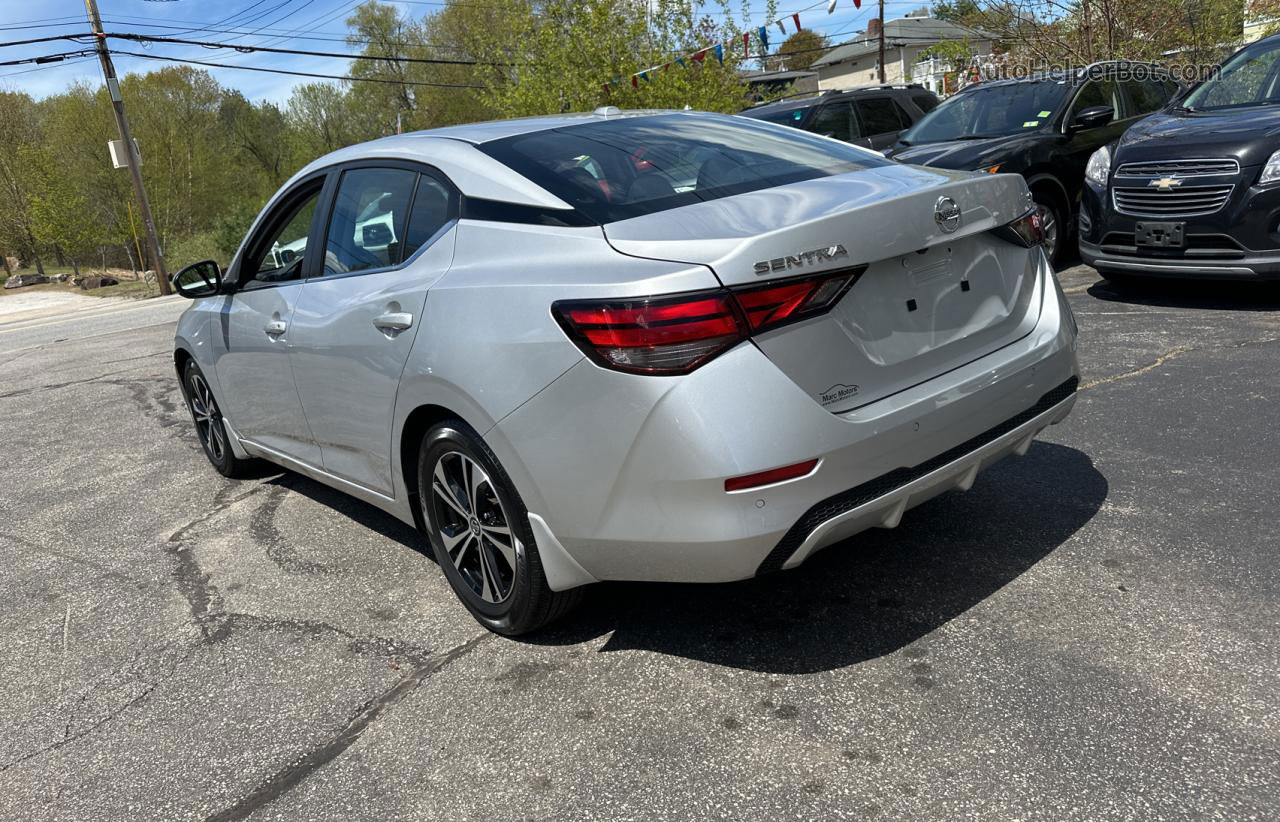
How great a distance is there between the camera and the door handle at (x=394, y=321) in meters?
3.24

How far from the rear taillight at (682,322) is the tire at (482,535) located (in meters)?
0.63

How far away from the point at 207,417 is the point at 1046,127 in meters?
6.98

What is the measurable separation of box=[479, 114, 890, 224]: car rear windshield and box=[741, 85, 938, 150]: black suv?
9.11 m

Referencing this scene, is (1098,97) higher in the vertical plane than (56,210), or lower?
lower

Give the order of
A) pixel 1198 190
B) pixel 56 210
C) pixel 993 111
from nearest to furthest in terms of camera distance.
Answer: pixel 1198 190 < pixel 993 111 < pixel 56 210

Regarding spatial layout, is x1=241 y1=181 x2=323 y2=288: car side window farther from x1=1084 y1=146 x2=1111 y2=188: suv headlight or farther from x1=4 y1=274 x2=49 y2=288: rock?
x1=4 y1=274 x2=49 y2=288: rock

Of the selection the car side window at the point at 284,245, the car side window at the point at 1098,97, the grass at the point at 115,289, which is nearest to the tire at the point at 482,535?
the car side window at the point at 284,245

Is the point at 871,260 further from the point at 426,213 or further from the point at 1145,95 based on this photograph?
the point at 1145,95

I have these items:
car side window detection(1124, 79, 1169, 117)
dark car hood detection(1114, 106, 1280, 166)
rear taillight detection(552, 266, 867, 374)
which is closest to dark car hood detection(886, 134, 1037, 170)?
dark car hood detection(1114, 106, 1280, 166)

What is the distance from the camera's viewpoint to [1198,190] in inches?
254

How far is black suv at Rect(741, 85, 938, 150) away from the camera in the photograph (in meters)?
12.6

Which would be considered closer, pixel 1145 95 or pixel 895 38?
pixel 1145 95

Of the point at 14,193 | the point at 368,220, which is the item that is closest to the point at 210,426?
the point at 368,220

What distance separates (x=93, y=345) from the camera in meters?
12.5
